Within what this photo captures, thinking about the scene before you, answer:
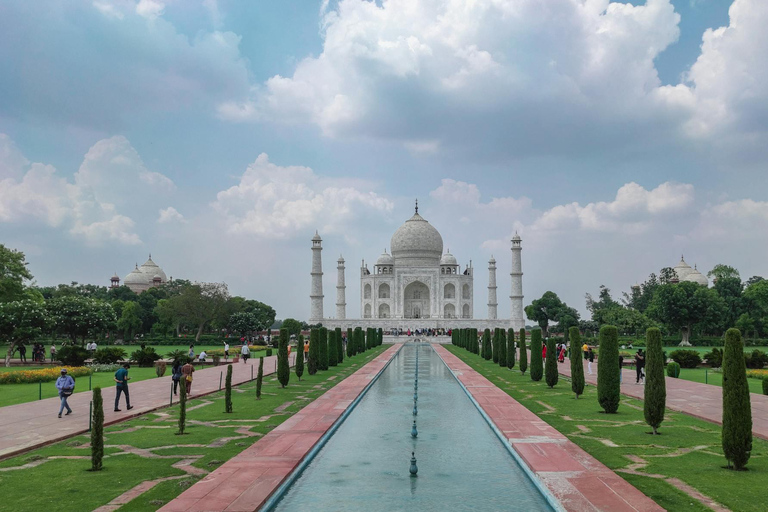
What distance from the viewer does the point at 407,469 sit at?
335 inches

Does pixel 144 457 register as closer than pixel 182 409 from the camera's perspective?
Yes

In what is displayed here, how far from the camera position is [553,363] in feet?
56.1

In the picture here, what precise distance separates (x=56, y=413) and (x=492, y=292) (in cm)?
5247

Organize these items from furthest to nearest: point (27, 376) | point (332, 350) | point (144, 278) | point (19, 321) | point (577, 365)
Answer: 1. point (144, 278)
2. point (19, 321)
3. point (332, 350)
4. point (27, 376)
5. point (577, 365)

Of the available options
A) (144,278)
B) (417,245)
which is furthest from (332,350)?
(144,278)

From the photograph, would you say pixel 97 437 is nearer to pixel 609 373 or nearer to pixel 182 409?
pixel 182 409

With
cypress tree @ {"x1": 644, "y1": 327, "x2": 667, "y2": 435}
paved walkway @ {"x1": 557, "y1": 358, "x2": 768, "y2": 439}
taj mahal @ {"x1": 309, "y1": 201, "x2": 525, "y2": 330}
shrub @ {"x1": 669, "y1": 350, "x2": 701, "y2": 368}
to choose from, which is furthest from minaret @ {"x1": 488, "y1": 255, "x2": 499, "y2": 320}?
cypress tree @ {"x1": 644, "y1": 327, "x2": 667, "y2": 435}

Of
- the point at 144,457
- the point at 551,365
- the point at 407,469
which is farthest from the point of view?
the point at 551,365

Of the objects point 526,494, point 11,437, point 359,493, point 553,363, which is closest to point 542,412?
point 553,363

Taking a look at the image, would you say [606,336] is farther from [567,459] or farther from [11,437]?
[11,437]

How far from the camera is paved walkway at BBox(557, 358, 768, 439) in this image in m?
11.9

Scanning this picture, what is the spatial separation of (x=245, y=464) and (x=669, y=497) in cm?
501

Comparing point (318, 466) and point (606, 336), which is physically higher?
point (606, 336)

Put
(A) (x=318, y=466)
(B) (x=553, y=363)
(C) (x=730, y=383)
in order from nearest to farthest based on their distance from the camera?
1. (C) (x=730, y=383)
2. (A) (x=318, y=466)
3. (B) (x=553, y=363)
